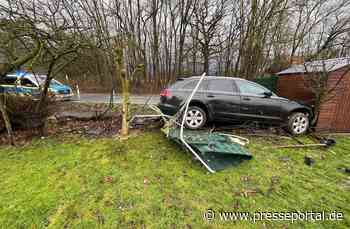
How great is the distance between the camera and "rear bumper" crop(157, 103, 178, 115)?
486cm

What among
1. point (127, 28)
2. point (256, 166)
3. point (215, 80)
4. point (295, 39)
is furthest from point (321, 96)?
point (127, 28)

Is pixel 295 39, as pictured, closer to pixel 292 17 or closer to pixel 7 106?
pixel 292 17

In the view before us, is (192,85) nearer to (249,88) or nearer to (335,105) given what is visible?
(249,88)

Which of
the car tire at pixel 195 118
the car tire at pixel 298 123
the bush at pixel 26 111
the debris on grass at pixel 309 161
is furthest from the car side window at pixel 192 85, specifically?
the bush at pixel 26 111

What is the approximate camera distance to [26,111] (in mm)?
4703

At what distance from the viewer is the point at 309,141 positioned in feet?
15.3

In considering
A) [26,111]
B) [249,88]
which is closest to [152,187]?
[249,88]

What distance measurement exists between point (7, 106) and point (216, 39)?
16.2 meters

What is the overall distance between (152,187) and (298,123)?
Result: 4735 millimetres

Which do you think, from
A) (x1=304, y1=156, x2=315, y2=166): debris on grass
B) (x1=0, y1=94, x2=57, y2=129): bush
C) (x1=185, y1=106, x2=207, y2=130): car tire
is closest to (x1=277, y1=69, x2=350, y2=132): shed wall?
(x1=304, y1=156, x2=315, y2=166): debris on grass

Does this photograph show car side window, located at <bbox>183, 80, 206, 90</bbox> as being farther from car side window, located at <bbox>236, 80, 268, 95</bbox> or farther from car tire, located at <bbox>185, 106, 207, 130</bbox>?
car side window, located at <bbox>236, 80, 268, 95</bbox>

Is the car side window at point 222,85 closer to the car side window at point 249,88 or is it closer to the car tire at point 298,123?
the car side window at point 249,88

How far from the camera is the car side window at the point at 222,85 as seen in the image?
4.96 metres

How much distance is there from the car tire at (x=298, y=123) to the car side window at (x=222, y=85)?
191 centimetres
